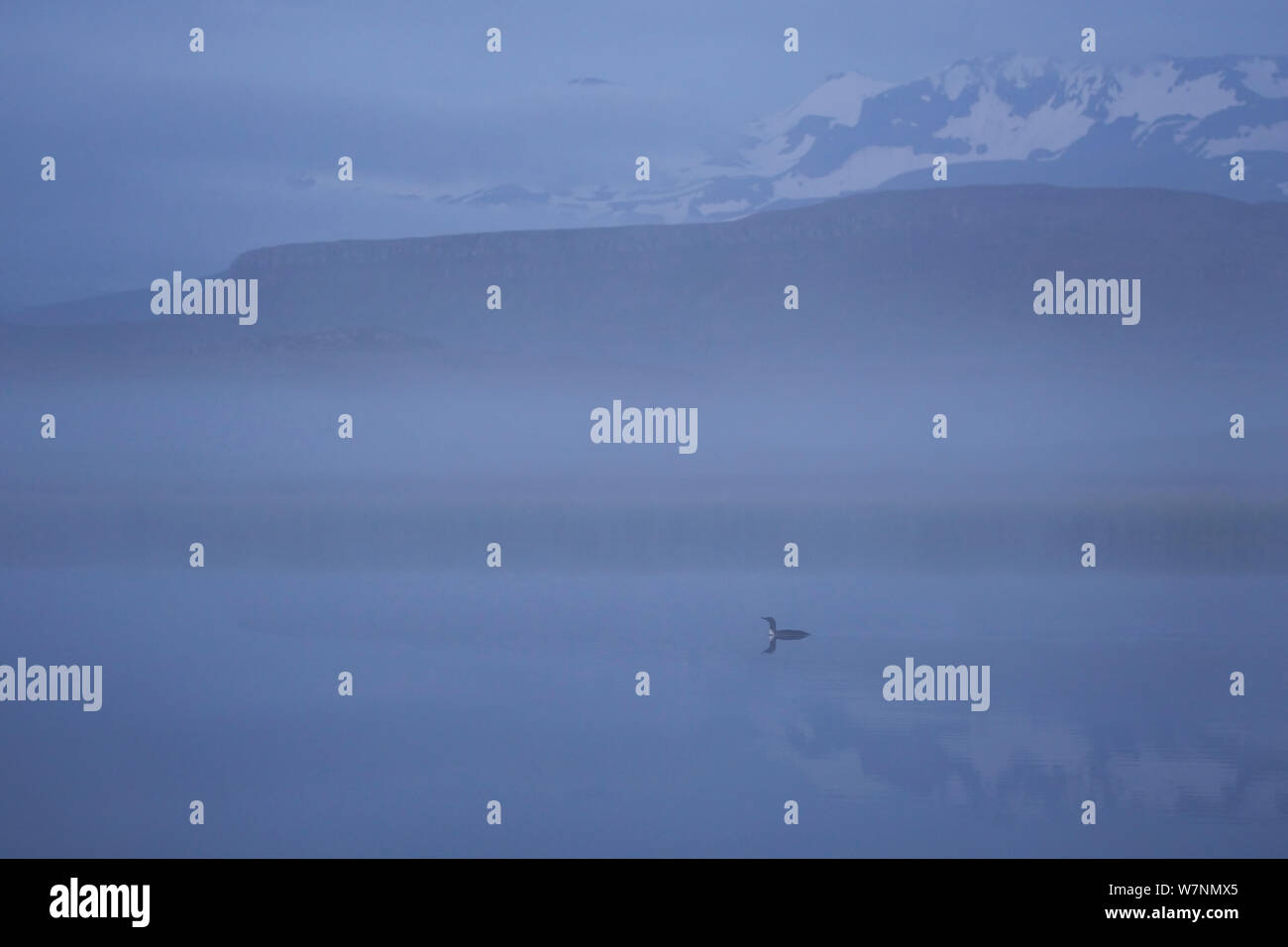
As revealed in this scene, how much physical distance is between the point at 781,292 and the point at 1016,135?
3.18 ft

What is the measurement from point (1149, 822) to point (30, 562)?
12.4 ft

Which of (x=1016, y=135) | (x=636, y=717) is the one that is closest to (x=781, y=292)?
Result: (x=1016, y=135)

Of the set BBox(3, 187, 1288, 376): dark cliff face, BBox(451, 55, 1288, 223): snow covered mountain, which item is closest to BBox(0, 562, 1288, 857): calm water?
BBox(3, 187, 1288, 376): dark cliff face

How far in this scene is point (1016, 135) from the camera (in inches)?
185

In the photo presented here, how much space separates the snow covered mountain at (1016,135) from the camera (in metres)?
4.63

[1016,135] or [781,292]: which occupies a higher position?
[1016,135]

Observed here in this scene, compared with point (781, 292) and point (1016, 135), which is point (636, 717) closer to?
point (781, 292)

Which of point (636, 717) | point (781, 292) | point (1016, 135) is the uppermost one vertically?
point (1016, 135)

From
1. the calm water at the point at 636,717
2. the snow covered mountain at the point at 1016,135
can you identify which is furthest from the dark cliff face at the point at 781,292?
the calm water at the point at 636,717

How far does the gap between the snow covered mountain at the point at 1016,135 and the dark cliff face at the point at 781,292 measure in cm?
8

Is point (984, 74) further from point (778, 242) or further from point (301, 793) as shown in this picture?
point (301, 793)

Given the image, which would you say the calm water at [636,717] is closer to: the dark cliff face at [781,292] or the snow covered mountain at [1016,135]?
the dark cliff face at [781,292]
